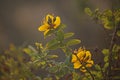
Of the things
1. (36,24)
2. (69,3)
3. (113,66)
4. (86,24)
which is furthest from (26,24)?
(113,66)

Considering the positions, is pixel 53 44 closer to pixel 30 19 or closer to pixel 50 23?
pixel 50 23

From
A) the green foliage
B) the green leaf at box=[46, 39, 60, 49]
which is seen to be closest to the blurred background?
the green foliage

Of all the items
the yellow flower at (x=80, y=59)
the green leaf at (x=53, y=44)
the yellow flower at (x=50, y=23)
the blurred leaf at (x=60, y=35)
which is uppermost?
the yellow flower at (x=50, y=23)

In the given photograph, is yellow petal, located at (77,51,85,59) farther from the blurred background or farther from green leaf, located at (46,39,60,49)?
the blurred background

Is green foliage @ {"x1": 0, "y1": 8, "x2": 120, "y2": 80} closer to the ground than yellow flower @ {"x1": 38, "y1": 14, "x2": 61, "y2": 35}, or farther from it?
closer to the ground

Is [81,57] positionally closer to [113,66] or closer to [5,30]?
[113,66]

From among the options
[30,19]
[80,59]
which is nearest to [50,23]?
[80,59]

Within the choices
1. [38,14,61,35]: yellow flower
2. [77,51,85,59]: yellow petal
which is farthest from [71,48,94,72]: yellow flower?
[38,14,61,35]: yellow flower

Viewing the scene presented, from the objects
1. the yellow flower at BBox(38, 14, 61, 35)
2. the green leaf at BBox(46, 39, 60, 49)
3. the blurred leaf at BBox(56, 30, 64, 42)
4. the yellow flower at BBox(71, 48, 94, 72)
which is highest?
the yellow flower at BBox(38, 14, 61, 35)

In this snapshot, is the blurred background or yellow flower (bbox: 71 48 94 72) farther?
the blurred background

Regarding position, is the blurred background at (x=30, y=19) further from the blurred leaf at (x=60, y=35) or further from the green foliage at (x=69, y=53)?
the blurred leaf at (x=60, y=35)

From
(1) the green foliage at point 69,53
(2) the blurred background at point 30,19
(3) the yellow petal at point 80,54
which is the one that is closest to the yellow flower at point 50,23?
(1) the green foliage at point 69,53
